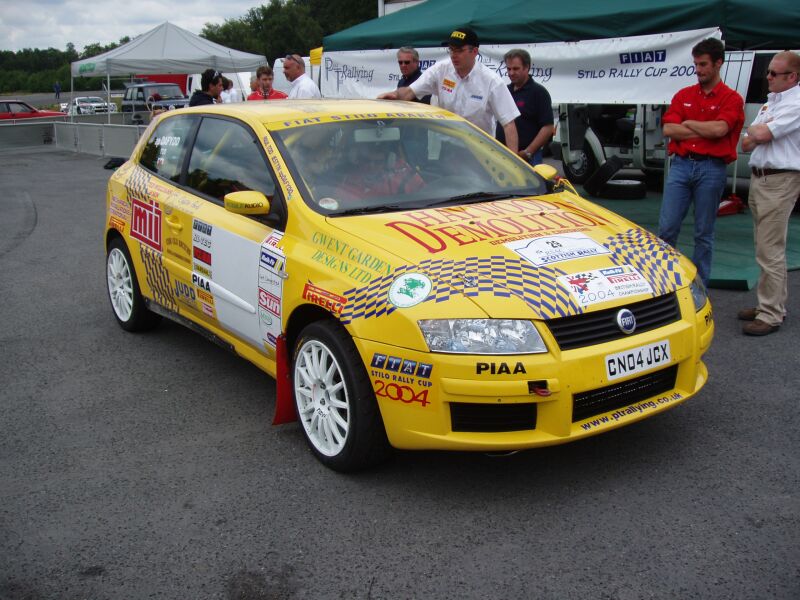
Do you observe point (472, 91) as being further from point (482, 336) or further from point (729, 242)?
point (482, 336)

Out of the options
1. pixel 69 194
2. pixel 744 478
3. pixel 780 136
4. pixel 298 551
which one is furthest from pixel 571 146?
pixel 298 551

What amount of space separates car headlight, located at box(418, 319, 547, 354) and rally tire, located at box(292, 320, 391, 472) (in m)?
0.40

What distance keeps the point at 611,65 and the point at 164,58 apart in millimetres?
16816

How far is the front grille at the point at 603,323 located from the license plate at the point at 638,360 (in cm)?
8

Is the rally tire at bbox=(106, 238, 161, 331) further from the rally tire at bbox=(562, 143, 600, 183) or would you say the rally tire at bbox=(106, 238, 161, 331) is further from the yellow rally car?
the rally tire at bbox=(562, 143, 600, 183)

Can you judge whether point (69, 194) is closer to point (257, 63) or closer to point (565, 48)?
point (565, 48)

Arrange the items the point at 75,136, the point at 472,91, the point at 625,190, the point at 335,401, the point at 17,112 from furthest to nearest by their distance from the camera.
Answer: the point at 17,112
the point at 75,136
the point at 625,190
the point at 472,91
the point at 335,401

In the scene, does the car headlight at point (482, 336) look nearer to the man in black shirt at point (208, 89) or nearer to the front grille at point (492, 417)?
the front grille at point (492, 417)

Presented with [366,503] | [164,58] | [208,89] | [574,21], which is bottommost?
[366,503]

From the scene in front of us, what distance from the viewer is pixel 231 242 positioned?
13.8 ft

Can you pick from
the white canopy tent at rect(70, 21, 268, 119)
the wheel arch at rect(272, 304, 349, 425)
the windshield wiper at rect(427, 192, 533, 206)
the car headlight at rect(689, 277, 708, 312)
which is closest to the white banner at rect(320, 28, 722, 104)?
the windshield wiper at rect(427, 192, 533, 206)

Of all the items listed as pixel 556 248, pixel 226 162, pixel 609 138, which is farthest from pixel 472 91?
pixel 609 138

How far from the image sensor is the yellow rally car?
3117mm

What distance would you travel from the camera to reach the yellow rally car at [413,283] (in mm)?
A: 3117
